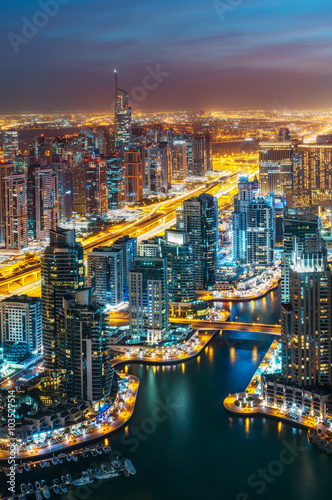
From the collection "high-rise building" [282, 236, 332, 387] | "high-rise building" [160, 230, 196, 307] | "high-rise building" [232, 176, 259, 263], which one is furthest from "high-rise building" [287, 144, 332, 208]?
"high-rise building" [282, 236, 332, 387]

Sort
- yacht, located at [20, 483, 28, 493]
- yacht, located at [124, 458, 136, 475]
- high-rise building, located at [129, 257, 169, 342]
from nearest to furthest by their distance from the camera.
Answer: yacht, located at [20, 483, 28, 493]
yacht, located at [124, 458, 136, 475]
high-rise building, located at [129, 257, 169, 342]

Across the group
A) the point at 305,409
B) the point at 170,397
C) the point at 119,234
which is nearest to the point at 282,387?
the point at 305,409

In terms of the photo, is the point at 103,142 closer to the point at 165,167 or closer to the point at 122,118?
the point at 122,118

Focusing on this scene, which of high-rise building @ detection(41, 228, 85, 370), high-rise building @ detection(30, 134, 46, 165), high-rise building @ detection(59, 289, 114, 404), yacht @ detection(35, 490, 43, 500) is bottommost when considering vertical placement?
yacht @ detection(35, 490, 43, 500)

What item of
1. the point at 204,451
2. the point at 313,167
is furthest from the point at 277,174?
the point at 204,451

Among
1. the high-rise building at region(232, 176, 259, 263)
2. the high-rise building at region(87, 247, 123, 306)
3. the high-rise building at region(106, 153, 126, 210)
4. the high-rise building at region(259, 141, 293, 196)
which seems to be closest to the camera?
the high-rise building at region(87, 247, 123, 306)

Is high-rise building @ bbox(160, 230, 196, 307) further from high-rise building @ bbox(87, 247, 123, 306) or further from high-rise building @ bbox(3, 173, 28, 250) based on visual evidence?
high-rise building @ bbox(3, 173, 28, 250)
